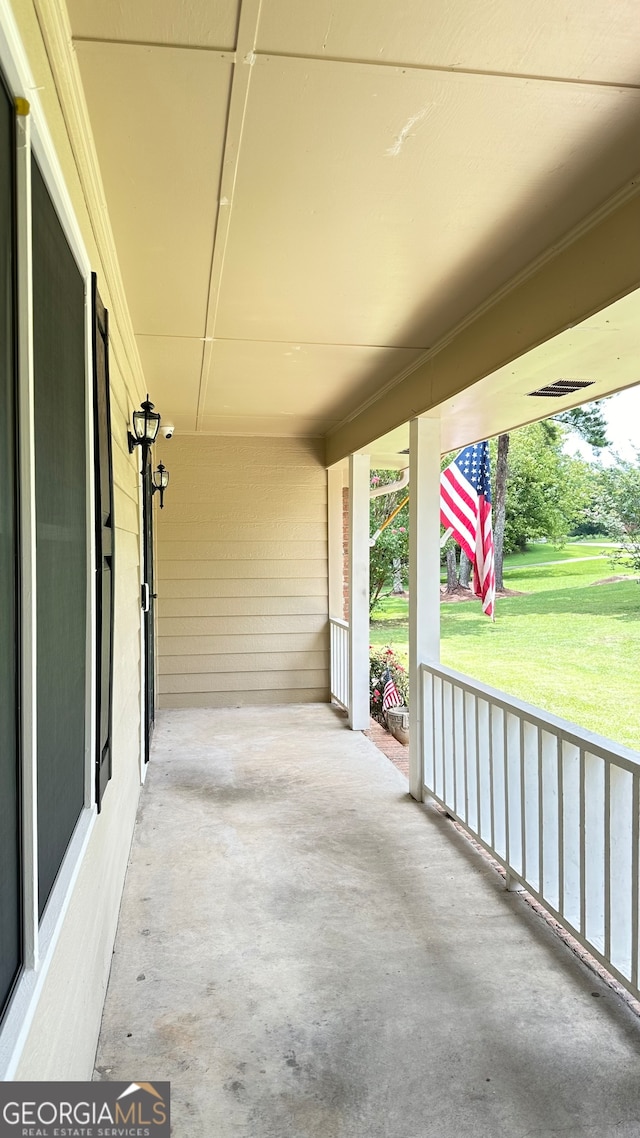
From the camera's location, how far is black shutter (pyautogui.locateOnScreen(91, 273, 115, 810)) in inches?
81.8

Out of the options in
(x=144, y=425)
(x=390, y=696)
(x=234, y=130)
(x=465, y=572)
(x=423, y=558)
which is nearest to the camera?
(x=234, y=130)

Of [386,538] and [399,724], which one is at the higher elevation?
[386,538]

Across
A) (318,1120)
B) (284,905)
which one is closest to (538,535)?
(284,905)

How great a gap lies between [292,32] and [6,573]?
4.52ft

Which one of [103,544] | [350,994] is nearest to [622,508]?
[350,994]

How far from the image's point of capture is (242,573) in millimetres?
6984

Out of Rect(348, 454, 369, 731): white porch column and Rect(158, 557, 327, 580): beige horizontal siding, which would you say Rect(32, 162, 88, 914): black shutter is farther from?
Rect(158, 557, 327, 580): beige horizontal siding

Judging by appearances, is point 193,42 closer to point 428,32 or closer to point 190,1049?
point 428,32

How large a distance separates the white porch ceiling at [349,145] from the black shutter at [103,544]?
47cm

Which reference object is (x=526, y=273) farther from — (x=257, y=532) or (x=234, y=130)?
(x=257, y=532)

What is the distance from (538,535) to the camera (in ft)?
56.5

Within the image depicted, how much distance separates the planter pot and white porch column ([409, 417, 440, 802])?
1816 millimetres

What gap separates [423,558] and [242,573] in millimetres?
3055

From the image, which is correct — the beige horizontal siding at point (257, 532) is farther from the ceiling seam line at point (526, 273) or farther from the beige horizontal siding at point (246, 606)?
the ceiling seam line at point (526, 273)
